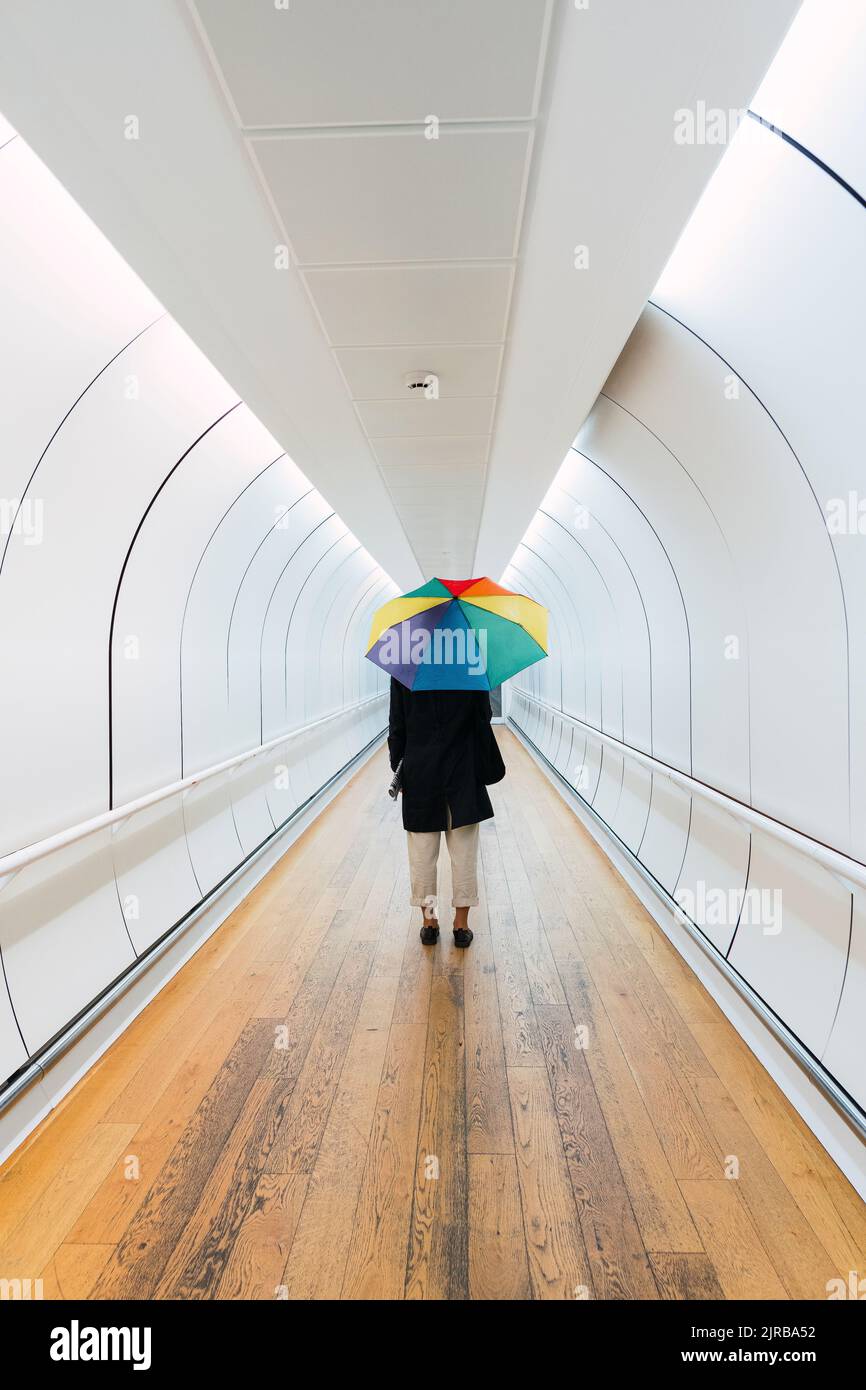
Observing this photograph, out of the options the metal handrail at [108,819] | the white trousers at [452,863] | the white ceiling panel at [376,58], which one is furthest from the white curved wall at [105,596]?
the white trousers at [452,863]

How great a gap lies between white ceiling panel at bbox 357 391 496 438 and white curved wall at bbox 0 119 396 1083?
103 centimetres

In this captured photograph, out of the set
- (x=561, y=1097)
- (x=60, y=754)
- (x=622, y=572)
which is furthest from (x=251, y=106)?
(x=622, y=572)

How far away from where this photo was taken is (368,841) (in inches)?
353

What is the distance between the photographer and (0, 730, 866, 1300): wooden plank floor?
2695mm

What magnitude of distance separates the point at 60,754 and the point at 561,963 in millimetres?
3373

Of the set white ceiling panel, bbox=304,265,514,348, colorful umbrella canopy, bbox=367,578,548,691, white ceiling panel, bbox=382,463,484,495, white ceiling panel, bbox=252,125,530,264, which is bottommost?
colorful umbrella canopy, bbox=367,578,548,691

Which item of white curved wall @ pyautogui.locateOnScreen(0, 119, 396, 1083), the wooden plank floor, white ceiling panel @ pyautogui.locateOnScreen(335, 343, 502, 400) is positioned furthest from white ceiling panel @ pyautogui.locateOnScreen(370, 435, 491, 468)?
the wooden plank floor

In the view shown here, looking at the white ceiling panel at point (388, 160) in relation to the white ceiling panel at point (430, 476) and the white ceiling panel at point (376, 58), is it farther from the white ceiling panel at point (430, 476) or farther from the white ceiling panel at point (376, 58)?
the white ceiling panel at point (430, 476)

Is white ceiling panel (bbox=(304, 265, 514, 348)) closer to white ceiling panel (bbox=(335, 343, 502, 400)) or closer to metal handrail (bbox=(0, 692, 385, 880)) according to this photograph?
white ceiling panel (bbox=(335, 343, 502, 400))

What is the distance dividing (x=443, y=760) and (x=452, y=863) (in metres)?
0.73

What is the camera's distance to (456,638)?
543cm

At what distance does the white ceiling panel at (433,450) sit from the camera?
5.70 m

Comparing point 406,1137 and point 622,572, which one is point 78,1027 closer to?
point 406,1137

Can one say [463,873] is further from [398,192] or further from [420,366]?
[398,192]
